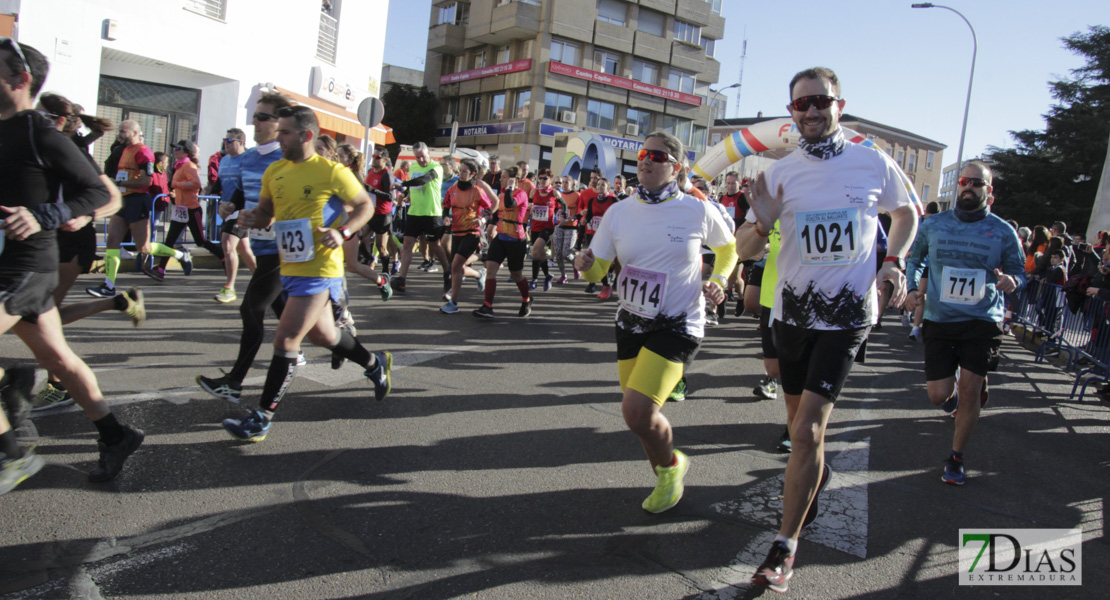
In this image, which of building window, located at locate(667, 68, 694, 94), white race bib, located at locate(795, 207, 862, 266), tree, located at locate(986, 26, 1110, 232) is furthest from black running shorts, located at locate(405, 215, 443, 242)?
building window, located at locate(667, 68, 694, 94)

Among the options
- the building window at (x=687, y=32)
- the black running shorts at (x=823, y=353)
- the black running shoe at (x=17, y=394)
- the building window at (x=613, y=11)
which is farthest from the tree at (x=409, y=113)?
the black running shorts at (x=823, y=353)

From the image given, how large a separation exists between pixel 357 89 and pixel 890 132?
2543 inches

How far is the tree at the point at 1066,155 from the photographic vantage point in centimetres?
3581

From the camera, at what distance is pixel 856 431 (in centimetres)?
570

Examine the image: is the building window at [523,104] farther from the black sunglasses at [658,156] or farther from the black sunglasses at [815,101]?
the black sunglasses at [815,101]

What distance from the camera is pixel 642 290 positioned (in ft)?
12.4

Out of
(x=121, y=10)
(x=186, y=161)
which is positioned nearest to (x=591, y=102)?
(x=121, y=10)

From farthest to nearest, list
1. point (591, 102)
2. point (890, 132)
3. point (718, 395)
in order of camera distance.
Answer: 1. point (890, 132)
2. point (591, 102)
3. point (718, 395)

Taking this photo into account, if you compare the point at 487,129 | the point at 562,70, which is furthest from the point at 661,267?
the point at 487,129

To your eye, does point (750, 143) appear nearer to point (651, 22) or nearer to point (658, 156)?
point (658, 156)

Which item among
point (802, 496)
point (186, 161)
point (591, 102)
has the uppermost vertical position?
point (591, 102)

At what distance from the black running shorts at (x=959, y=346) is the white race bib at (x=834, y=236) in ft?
7.17

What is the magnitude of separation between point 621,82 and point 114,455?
4773cm

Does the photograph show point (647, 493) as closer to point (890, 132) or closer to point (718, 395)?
point (718, 395)
